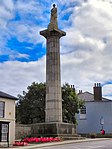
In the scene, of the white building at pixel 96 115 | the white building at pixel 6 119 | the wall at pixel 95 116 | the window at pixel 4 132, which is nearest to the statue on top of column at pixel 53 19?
the white building at pixel 6 119

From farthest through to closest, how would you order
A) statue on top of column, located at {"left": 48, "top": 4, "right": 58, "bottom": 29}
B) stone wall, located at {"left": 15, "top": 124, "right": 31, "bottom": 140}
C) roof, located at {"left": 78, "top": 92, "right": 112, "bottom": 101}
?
roof, located at {"left": 78, "top": 92, "right": 112, "bottom": 101}
stone wall, located at {"left": 15, "top": 124, "right": 31, "bottom": 140}
statue on top of column, located at {"left": 48, "top": 4, "right": 58, "bottom": 29}

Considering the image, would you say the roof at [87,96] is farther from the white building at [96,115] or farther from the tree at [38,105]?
the tree at [38,105]

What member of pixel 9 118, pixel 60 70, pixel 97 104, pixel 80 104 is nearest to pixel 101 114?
pixel 97 104

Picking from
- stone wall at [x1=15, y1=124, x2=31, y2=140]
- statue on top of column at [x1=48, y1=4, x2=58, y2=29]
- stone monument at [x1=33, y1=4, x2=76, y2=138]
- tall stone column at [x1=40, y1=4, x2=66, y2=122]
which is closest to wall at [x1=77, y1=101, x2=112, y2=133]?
stone wall at [x1=15, y1=124, x2=31, y2=140]

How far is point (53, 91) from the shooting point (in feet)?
114

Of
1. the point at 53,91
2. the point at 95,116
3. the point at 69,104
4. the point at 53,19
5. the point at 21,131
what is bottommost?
the point at 21,131

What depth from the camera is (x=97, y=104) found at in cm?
6031

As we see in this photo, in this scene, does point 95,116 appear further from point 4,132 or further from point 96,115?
point 4,132

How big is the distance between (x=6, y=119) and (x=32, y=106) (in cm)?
1879

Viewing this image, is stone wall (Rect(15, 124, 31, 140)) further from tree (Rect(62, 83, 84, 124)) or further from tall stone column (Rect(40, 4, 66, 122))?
tree (Rect(62, 83, 84, 124))

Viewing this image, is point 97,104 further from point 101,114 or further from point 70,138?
point 70,138

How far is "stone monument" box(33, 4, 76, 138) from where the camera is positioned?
110 ft

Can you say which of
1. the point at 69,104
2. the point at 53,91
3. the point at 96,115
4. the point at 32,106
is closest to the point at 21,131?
the point at 53,91

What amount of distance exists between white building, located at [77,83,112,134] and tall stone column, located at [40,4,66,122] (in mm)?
24588
